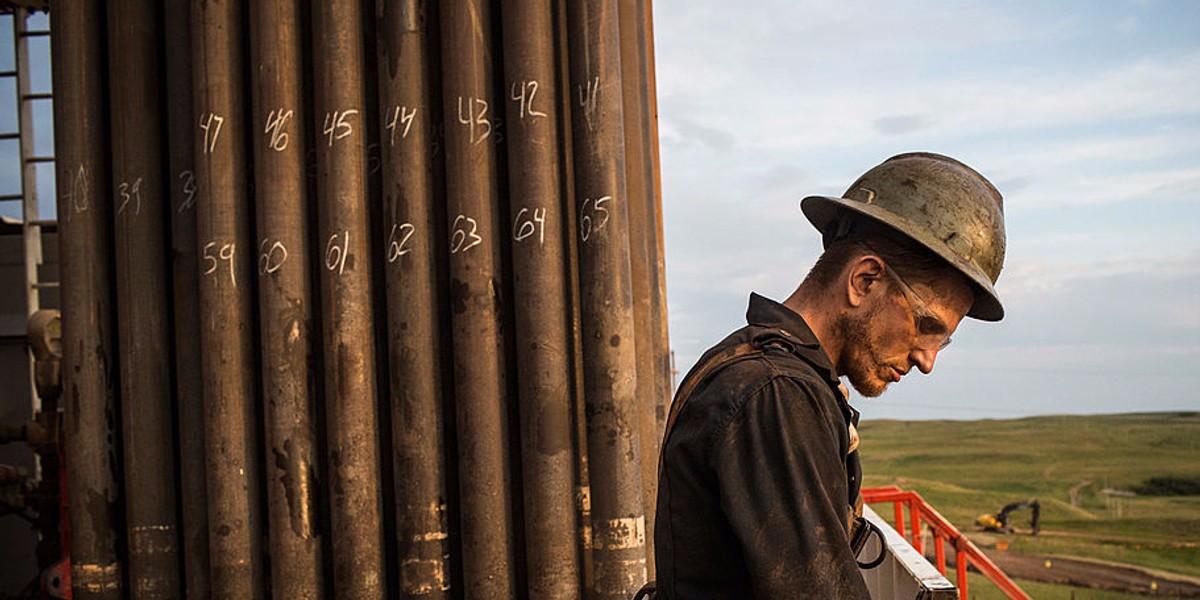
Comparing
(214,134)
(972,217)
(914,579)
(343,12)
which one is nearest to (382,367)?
(214,134)

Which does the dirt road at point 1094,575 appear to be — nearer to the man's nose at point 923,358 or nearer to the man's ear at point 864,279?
the man's nose at point 923,358

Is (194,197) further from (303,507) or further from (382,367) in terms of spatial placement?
(303,507)

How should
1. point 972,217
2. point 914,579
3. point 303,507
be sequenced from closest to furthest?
1. point 972,217
2. point 914,579
3. point 303,507

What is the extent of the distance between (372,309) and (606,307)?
3.33 feet

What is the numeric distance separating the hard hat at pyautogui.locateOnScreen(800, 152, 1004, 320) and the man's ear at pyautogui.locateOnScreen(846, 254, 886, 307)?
93 mm

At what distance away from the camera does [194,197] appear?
481cm

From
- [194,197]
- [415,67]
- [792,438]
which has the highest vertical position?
[415,67]

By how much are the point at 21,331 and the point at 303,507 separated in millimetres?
7321

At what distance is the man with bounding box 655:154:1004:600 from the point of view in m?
2.07

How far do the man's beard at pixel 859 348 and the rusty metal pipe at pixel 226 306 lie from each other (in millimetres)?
2981

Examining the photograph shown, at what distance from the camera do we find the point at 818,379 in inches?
89.1

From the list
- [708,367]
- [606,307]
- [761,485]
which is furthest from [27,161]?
[761,485]

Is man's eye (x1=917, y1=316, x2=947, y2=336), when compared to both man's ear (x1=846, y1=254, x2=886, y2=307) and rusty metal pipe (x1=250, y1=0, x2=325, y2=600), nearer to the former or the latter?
man's ear (x1=846, y1=254, x2=886, y2=307)

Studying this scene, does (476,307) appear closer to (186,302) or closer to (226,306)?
(226,306)
